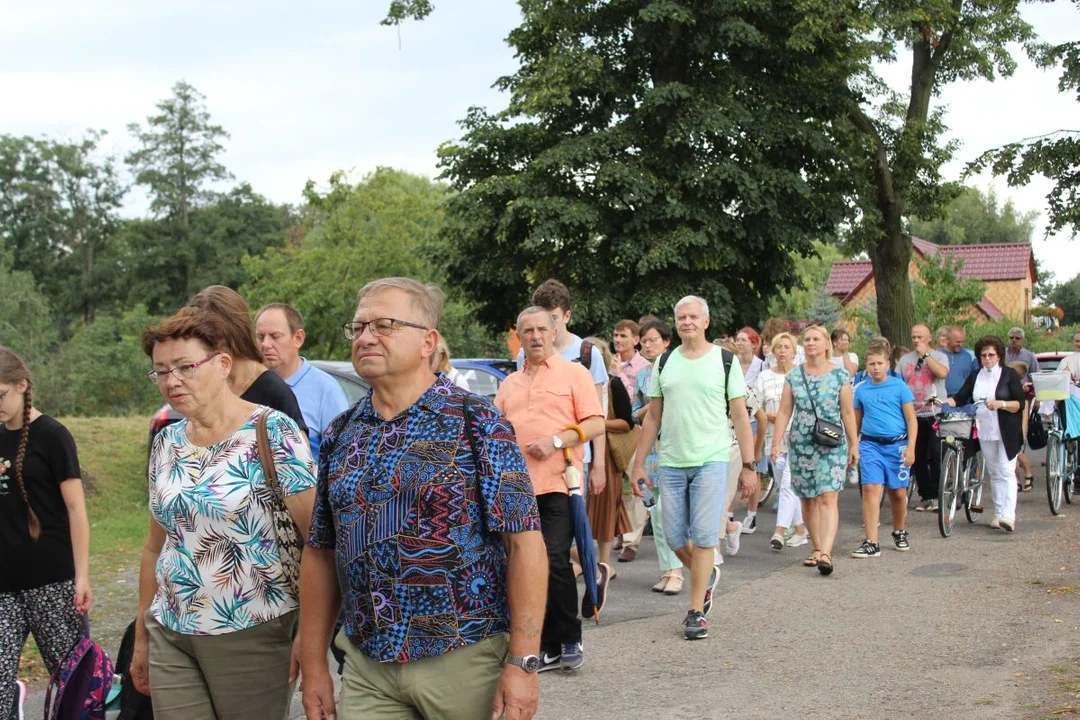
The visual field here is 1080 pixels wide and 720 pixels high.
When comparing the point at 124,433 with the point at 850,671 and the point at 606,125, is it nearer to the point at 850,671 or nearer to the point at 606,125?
the point at 606,125

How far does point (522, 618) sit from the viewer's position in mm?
3156

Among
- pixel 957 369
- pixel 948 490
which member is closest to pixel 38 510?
pixel 948 490

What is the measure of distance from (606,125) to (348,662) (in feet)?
76.6

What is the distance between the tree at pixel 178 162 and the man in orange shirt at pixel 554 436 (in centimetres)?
5920

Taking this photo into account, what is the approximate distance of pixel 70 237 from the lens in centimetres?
6475

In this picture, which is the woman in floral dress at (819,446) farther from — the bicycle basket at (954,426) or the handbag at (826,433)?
the bicycle basket at (954,426)

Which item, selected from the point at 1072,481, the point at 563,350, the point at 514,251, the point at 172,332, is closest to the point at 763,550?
the point at 563,350

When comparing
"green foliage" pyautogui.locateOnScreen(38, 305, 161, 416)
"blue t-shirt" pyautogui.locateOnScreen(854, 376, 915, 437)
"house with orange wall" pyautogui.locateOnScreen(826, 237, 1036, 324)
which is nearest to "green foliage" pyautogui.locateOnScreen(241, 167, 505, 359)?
"green foliage" pyautogui.locateOnScreen(38, 305, 161, 416)

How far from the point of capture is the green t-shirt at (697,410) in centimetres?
767

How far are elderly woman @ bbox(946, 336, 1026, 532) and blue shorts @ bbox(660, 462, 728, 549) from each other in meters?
5.69

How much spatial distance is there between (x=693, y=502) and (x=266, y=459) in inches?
176

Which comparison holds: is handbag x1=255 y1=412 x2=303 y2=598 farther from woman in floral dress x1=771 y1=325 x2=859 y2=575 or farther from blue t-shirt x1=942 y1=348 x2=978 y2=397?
blue t-shirt x1=942 y1=348 x2=978 y2=397

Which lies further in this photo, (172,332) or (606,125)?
(606,125)

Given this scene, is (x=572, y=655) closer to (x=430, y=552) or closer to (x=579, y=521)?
(x=579, y=521)
